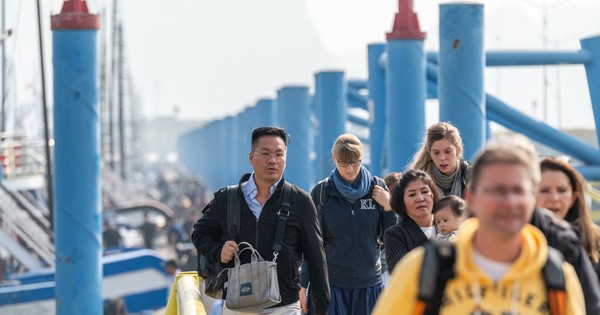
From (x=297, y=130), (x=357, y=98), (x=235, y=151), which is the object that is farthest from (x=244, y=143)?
(x=297, y=130)

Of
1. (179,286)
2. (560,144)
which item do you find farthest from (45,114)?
(179,286)

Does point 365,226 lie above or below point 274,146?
below

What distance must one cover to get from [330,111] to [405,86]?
15.5 feet

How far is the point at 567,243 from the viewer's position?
157 inches

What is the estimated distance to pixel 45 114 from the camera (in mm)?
21688

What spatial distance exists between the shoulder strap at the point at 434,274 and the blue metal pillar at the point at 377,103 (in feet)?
44.5

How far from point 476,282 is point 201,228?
127 inches

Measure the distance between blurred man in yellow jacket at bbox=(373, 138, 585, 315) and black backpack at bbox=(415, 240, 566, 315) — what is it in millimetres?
10

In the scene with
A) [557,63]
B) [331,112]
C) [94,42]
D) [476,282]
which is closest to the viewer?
[476,282]

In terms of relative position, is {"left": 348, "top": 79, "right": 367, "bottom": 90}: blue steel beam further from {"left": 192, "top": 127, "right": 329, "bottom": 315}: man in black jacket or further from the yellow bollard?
{"left": 192, "top": 127, "right": 329, "bottom": 315}: man in black jacket

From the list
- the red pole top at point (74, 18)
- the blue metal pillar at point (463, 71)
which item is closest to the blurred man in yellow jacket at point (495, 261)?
Answer: the blue metal pillar at point (463, 71)

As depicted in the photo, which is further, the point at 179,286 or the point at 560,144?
the point at 560,144

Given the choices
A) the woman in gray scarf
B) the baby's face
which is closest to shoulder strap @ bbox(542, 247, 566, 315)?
the baby's face

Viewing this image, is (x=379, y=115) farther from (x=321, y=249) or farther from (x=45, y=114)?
(x=321, y=249)
